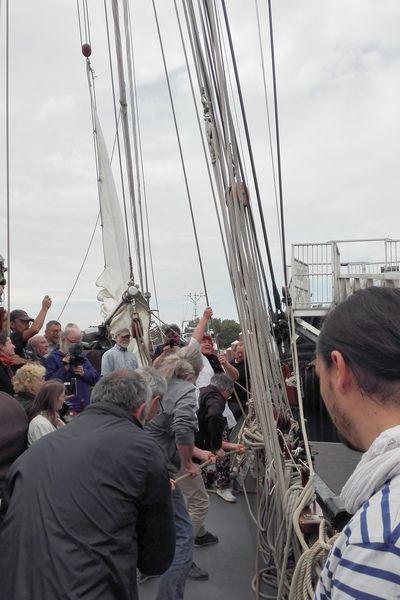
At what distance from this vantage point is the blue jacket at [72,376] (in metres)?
4.62

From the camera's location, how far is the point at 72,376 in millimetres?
4656

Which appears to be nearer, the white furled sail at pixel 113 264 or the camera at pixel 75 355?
the camera at pixel 75 355

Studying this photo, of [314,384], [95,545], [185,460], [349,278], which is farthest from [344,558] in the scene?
[314,384]

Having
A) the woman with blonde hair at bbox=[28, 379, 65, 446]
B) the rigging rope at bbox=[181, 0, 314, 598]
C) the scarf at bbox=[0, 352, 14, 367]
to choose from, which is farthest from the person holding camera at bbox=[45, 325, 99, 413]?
the rigging rope at bbox=[181, 0, 314, 598]

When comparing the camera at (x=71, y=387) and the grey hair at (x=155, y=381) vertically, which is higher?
the grey hair at (x=155, y=381)

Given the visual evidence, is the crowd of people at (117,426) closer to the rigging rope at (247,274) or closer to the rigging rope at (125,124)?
the rigging rope at (247,274)

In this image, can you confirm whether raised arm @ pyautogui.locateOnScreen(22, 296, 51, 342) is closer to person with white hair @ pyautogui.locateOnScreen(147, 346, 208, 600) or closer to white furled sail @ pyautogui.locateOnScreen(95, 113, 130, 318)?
person with white hair @ pyautogui.locateOnScreen(147, 346, 208, 600)

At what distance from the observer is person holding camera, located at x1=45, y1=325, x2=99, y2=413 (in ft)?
15.2

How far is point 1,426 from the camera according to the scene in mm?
1964

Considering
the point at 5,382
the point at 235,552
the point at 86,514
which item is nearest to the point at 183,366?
the point at 5,382

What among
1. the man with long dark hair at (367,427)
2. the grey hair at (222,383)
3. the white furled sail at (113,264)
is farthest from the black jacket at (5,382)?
the man with long dark hair at (367,427)

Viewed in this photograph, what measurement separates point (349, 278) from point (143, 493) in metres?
9.83

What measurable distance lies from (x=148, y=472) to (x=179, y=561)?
4.08 ft

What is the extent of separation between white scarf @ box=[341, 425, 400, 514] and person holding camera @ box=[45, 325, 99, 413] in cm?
405
